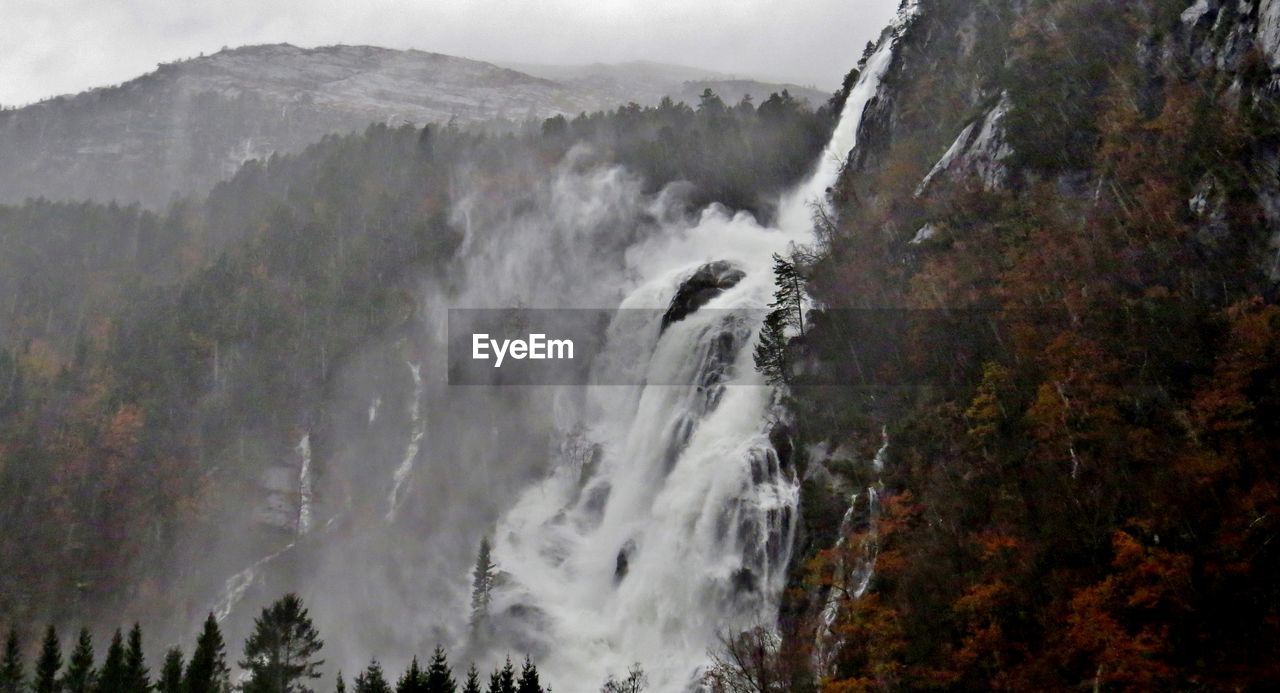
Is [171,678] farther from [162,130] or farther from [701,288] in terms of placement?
[162,130]

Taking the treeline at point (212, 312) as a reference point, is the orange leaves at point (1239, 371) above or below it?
below

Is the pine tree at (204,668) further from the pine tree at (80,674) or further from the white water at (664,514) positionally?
the white water at (664,514)

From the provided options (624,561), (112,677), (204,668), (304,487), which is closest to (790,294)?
(624,561)

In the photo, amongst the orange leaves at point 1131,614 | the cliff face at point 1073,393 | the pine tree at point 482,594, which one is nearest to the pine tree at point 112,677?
the pine tree at point 482,594

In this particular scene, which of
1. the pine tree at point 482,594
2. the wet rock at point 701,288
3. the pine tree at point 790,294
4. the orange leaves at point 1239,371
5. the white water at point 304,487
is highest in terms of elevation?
the wet rock at point 701,288

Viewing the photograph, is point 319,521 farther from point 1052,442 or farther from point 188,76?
point 188,76

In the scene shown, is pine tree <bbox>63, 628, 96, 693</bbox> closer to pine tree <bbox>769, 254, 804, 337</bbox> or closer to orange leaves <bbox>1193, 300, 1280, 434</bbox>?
pine tree <bbox>769, 254, 804, 337</bbox>

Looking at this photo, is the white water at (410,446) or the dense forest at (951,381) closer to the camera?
the dense forest at (951,381)
